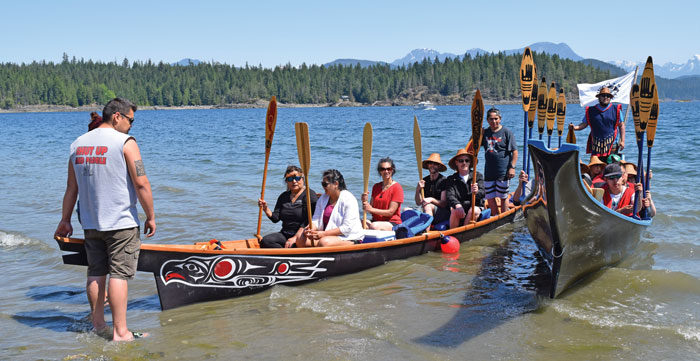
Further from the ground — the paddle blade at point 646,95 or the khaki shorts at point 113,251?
the paddle blade at point 646,95

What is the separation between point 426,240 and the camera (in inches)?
327

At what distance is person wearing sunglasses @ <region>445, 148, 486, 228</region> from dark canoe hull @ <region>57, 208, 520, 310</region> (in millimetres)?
1640

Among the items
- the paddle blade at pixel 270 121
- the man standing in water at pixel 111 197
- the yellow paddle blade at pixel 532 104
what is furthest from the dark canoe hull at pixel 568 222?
the man standing in water at pixel 111 197

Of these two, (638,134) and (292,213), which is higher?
(638,134)

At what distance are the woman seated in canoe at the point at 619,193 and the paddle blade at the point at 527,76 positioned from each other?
2.40 m

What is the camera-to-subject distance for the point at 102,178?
476 centimetres

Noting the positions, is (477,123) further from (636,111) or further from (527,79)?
(636,111)

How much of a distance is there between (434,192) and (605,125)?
309cm

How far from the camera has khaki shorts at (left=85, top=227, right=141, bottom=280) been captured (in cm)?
493

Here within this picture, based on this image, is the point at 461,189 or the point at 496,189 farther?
the point at 496,189

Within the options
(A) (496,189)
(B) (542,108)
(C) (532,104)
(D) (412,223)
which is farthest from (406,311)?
(B) (542,108)

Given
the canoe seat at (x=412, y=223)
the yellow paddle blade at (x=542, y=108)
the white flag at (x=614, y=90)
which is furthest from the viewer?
the yellow paddle blade at (x=542, y=108)

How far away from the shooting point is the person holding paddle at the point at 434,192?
9023mm

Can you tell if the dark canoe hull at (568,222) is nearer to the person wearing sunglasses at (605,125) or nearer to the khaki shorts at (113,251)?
the person wearing sunglasses at (605,125)
